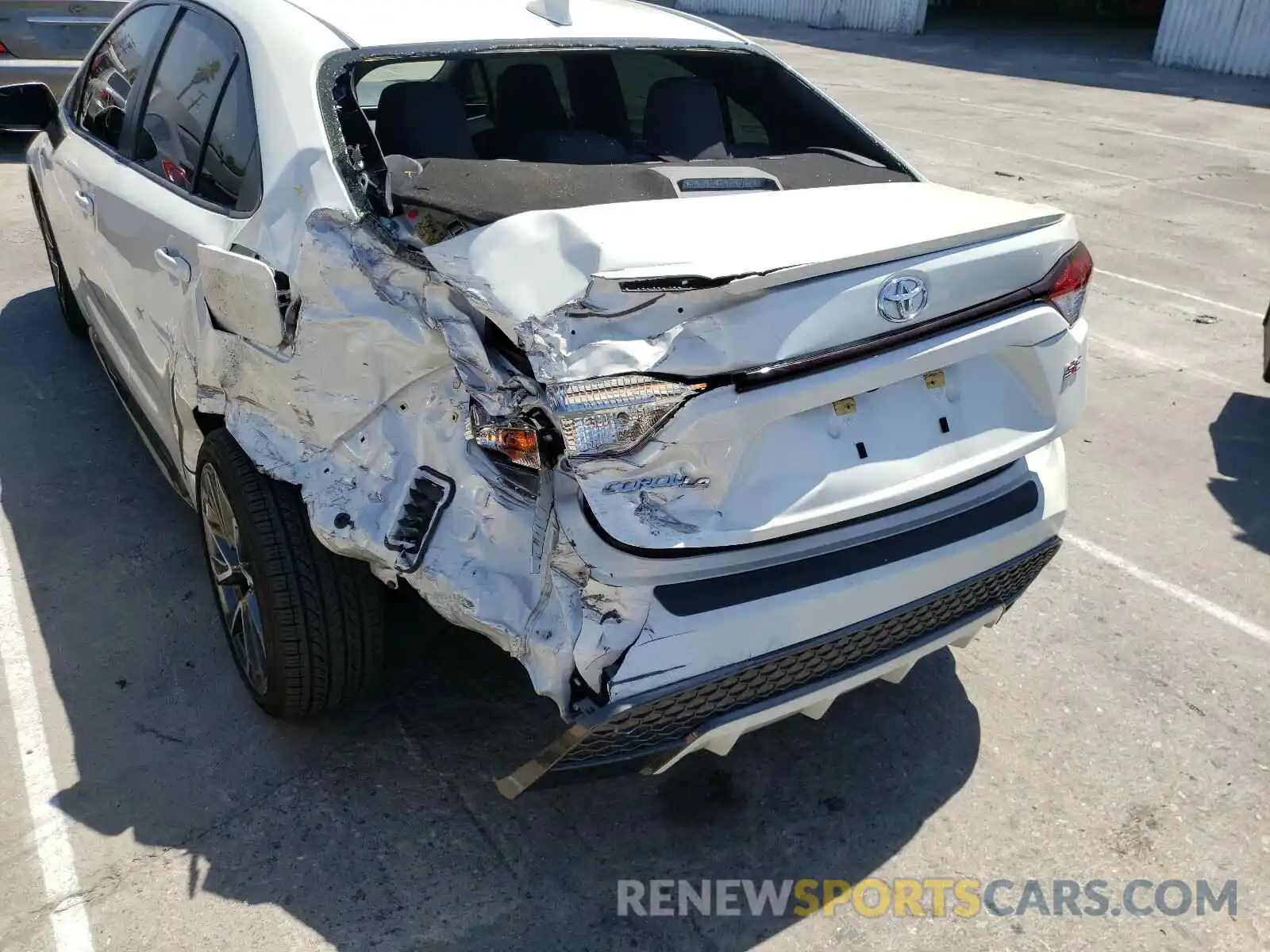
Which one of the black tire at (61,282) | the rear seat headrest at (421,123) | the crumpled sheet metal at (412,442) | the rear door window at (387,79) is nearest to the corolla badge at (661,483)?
the crumpled sheet metal at (412,442)

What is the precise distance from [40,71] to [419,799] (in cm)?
800

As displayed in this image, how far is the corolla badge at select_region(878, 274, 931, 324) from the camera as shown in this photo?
2172mm

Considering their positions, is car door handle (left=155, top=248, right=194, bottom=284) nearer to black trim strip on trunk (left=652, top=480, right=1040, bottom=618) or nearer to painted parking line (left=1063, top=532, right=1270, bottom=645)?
black trim strip on trunk (left=652, top=480, right=1040, bottom=618)

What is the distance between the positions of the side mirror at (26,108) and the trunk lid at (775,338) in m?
3.20

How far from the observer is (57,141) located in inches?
171

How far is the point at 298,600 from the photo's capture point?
8.45ft

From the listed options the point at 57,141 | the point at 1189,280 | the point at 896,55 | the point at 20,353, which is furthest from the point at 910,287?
the point at 896,55

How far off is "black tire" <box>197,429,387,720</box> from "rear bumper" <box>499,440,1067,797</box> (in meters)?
0.68

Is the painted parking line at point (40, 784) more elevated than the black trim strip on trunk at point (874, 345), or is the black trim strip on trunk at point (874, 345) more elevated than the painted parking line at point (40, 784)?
the black trim strip on trunk at point (874, 345)

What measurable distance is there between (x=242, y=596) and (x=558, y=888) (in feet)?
3.78

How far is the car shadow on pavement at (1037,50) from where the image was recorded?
16297 millimetres

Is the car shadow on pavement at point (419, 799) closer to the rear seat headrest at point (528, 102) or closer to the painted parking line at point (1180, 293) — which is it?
the rear seat headrest at point (528, 102)

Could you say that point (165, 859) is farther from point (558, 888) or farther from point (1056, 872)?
point (1056, 872)

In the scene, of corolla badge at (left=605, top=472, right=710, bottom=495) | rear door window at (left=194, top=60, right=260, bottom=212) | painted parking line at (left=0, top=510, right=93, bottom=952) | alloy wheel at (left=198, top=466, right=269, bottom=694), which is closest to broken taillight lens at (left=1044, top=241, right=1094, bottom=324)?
corolla badge at (left=605, top=472, right=710, bottom=495)
